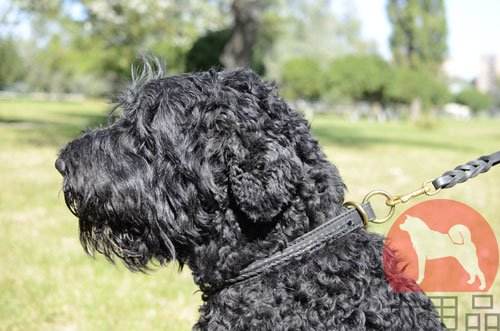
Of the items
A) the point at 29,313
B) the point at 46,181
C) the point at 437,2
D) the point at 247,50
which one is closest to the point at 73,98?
the point at 437,2

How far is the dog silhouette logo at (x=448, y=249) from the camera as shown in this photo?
389 centimetres

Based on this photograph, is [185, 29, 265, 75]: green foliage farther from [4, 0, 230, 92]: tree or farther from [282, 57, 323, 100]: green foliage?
[282, 57, 323, 100]: green foliage

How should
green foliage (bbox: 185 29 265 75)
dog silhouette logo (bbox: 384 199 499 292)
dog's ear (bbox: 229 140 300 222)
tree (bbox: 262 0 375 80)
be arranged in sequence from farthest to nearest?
tree (bbox: 262 0 375 80), green foliage (bbox: 185 29 265 75), dog silhouette logo (bbox: 384 199 499 292), dog's ear (bbox: 229 140 300 222)

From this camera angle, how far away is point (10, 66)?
262 ft

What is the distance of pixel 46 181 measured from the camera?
416 inches

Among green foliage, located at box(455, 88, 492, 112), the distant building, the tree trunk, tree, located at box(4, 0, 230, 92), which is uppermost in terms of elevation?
tree, located at box(4, 0, 230, 92)

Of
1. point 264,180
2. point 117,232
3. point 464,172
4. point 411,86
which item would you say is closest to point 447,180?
point 464,172

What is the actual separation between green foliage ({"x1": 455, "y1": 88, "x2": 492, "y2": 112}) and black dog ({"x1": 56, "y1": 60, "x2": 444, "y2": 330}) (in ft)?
415

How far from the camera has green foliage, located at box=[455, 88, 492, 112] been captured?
114812mm

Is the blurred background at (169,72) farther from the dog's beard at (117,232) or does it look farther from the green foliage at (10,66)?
the green foliage at (10,66)

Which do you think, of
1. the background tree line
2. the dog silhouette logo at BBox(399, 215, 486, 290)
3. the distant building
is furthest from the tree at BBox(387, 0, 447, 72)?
the distant building

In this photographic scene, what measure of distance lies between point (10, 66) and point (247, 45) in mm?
74119

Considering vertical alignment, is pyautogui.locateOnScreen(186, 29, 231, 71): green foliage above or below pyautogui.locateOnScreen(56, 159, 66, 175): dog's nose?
above

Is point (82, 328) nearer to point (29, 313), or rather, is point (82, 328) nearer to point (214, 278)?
point (29, 313)
